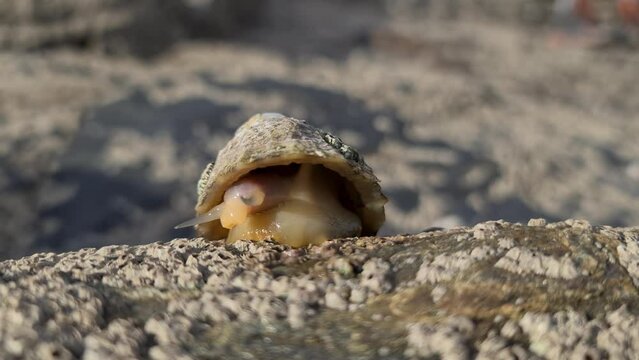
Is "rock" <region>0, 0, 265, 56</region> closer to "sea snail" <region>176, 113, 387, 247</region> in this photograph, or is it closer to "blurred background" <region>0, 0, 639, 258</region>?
"blurred background" <region>0, 0, 639, 258</region>

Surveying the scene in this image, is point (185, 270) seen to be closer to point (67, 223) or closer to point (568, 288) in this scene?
point (568, 288)

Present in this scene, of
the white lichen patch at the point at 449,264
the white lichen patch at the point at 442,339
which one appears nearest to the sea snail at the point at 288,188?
the white lichen patch at the point at 449,264

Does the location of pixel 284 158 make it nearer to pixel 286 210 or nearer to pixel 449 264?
pixel 286 210

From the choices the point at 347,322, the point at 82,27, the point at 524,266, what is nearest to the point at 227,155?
the point at 347,322

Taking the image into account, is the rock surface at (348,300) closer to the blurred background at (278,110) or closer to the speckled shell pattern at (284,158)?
the speckled shell pattern at (284,158)

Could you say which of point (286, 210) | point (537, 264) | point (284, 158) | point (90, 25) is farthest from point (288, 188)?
point (90, 25)
